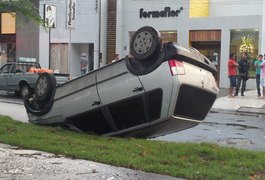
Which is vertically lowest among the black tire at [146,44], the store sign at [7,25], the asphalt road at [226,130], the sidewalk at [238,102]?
the sidewalk at [238,102]

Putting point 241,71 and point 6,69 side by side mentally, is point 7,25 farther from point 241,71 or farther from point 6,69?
point 241,71

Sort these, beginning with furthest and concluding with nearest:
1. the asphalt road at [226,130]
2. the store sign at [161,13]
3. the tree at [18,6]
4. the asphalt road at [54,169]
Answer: the store sign at [161,13] → the tree at [18,6] → the asphalt road at [226,130] → the asphalt road at [54,169]

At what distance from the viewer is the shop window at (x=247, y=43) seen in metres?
26.0

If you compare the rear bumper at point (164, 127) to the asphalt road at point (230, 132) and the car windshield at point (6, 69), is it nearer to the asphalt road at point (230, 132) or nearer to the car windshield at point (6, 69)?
the asphalt road at point (230, 132)

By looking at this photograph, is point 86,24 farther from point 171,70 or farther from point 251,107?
point 171,70

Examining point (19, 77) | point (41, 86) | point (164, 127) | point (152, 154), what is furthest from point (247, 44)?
point (152, 154)

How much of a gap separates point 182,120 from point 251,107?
31.6 feet

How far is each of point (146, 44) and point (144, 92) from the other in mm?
809

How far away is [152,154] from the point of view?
690 centimetres

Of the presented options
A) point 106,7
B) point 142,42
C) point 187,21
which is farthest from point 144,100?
point 106,7

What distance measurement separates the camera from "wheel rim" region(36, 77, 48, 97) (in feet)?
30.3

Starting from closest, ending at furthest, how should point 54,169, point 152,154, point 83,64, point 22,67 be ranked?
point 54,169
point 152,154
point 22,67
point 83,64

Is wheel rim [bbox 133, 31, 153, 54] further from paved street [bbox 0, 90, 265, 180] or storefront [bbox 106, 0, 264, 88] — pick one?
storefront [bbox 106, 0, 264, 88]

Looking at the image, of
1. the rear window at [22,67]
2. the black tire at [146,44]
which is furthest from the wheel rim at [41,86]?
the rear window at [22,67]
